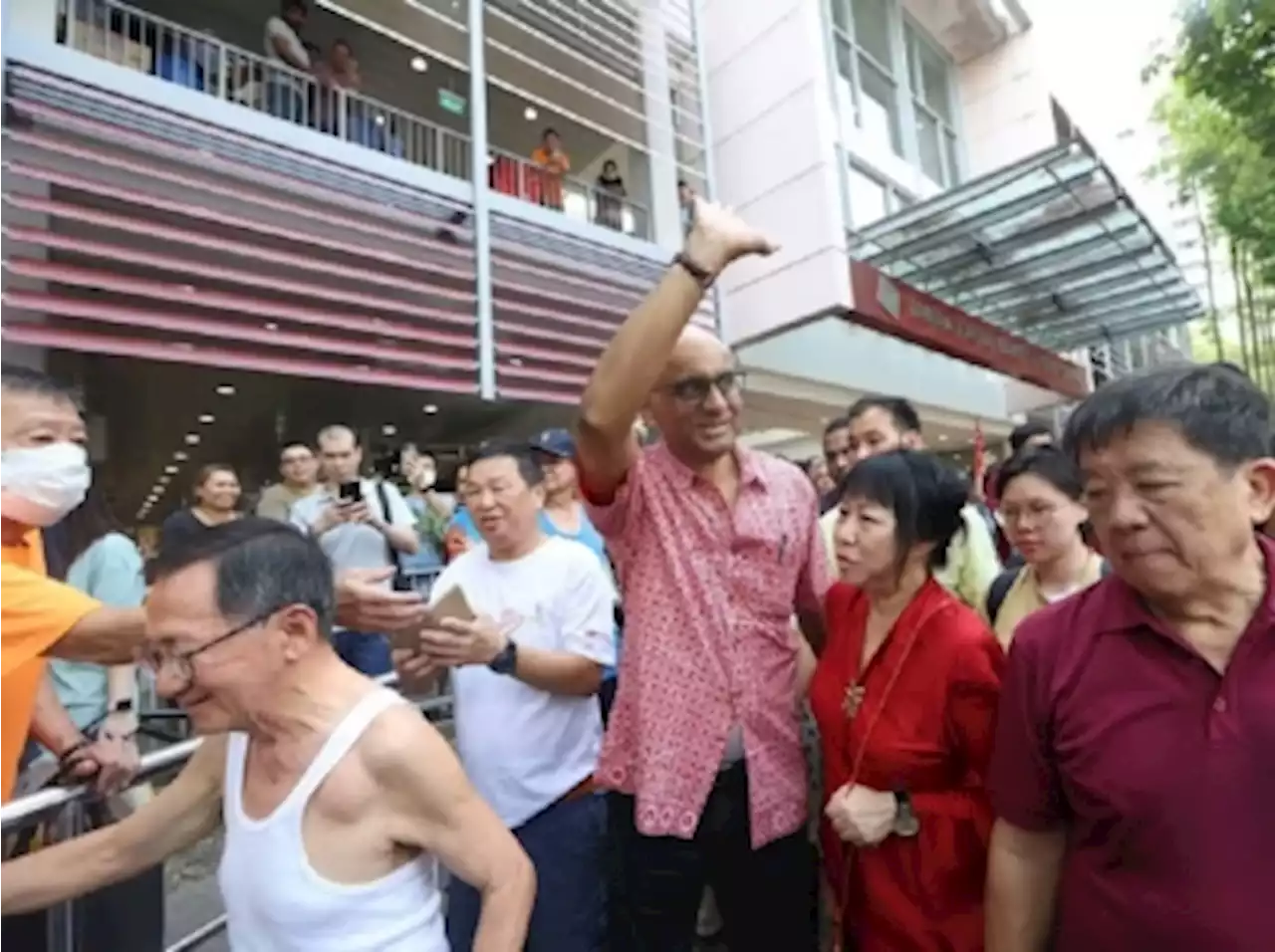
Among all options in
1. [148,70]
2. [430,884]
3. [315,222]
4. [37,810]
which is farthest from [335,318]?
[430,884]

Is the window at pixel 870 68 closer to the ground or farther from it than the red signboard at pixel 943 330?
farther from it

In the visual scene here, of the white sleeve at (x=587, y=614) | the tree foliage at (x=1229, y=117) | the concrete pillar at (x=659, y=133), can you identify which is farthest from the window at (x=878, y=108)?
the white sleeve at (x=587, y=614)

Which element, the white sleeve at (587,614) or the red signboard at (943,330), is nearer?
the white sleeve at (587,614)

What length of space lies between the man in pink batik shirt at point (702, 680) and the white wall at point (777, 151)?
27.4 feet

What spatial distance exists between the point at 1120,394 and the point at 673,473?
32.3 inches

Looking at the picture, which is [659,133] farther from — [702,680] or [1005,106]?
[702,680]

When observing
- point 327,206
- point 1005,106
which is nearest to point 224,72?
point 327,206

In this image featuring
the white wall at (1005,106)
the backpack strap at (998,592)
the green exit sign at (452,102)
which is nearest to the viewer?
the backpack strap at (998,592)

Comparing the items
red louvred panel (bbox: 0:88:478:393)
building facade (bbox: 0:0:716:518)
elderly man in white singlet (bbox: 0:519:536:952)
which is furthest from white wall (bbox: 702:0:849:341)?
elderly man in white singlet (bbox: 0:519:536:952)

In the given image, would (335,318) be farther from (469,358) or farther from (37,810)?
(37,810)

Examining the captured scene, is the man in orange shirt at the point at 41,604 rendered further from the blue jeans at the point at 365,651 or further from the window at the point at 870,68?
the window at the point at 870,68

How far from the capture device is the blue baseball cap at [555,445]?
2790 mm

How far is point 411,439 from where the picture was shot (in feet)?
39.5

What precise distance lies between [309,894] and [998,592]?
1735mm
